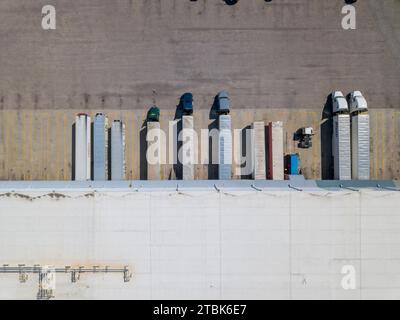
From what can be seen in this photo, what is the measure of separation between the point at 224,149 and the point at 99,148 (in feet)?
38.6

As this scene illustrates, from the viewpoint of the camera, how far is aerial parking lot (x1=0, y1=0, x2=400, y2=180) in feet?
91.9

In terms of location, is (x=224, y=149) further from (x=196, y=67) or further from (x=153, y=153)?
(x=196, y=67)

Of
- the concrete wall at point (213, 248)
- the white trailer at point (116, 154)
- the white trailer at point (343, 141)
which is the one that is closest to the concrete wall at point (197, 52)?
the white trailer at point (343, 141)

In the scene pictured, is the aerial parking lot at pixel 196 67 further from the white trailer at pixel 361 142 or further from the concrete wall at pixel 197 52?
the white trailer at pixel 361 142

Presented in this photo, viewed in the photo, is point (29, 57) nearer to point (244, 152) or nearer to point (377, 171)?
point (244, 152)

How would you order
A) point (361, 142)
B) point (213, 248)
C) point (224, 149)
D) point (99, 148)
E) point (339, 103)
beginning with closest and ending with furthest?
point (213, 248) → point (361, 142) → point (339, 103) → point (99, 148) → point (224, 149)

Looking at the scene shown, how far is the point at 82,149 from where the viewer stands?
2720cm

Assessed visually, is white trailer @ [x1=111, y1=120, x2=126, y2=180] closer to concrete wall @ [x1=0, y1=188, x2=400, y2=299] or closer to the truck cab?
concrete wall @ [x1=0, y1=188, x2=400, y2=299]

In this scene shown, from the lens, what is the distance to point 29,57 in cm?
2814

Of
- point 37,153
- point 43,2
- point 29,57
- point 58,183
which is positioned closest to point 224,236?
point 58,183

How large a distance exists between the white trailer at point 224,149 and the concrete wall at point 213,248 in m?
5.22

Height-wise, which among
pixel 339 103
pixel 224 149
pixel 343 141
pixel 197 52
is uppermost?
pixel 197 52

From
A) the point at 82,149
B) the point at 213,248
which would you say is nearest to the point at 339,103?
the point at 213,248
